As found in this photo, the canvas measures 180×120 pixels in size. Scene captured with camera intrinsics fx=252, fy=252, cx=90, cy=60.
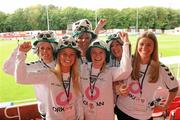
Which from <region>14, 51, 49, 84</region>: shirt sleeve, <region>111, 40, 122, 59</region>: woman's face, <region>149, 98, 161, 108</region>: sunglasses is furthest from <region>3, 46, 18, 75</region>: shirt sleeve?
<region>149, 98, 161, 108</region>: sunglasses

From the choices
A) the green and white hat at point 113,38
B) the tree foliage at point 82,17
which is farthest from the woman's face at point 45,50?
the tree foliage at point 82,17

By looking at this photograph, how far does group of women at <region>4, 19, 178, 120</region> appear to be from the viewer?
155 cm

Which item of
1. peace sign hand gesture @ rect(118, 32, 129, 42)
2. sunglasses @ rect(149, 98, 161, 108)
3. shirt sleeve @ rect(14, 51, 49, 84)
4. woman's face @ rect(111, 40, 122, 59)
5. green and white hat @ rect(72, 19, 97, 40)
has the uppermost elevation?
green and white hat @ rect(72, 19, 97, 40)

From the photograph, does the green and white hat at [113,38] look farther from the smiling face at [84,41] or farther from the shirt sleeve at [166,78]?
the shirt sleeve at [166,78]

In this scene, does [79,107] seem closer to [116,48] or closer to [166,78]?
[116,48]

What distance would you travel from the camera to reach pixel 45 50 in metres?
1.64

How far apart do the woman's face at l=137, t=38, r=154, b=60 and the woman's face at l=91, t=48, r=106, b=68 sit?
0.23 meters

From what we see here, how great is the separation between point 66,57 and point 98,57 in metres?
0.20

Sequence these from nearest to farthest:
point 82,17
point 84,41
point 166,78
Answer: point 166,78, point 84,41, point 82,17

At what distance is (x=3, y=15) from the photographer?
609cm

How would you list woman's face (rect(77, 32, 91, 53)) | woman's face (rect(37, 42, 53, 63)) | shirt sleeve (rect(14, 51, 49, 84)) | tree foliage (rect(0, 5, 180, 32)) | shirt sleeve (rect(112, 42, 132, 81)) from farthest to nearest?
tree foliage (rect(0, 5, 180, 32))
woman's face (rect(77, 32, 91, 53))
woman's face (rect(37, 42, 53, 63))
shirt sleeve (rect(112, 42, 132, 81))
shirt sleeve (rect(14, 51, 49, 84))

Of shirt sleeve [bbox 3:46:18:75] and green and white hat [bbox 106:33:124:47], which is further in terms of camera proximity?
green and white hat [bbox 106:33:124:47]

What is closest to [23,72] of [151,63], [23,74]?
[23,74]

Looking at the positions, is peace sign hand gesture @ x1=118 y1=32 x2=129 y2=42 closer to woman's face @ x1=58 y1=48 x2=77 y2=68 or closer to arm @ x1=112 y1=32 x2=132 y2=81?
arm @ x1=112 y1=32 x2=132 y2=81
